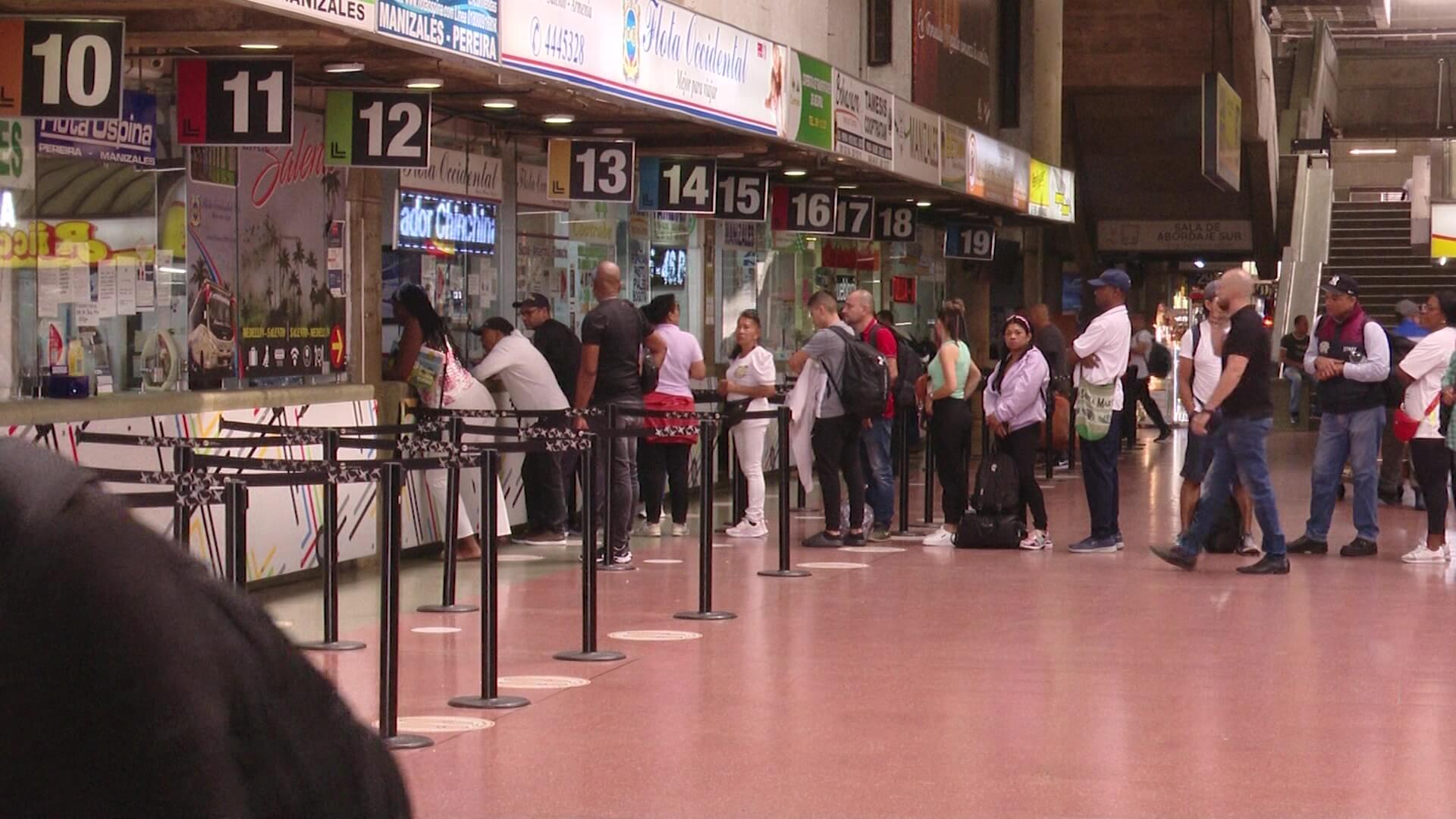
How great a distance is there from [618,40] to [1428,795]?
23.4ft

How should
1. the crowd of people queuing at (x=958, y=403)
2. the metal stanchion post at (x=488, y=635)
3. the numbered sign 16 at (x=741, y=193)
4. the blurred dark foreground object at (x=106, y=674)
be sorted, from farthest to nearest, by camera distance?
the numbered sign 16 at (x=741, y=193)
the crowd of people queuing at (x=958, y=403)
the metal stanchion post at (x=488, y=635)
the blurred dark foreground object at (x=106, y=674)

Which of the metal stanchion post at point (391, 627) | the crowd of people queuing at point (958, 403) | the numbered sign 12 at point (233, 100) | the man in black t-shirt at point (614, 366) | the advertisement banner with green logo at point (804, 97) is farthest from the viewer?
the advertisement banner with green logo at point (804, 97)

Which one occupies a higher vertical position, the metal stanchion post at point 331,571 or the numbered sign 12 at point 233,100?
the numbered sign 12 at point 233,100

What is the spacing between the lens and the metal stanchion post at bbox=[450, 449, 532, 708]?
295 inches

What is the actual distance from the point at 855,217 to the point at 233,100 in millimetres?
11389

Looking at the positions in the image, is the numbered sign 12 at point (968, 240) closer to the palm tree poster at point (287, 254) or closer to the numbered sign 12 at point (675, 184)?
the numbered sign 12 at point (675, 184)

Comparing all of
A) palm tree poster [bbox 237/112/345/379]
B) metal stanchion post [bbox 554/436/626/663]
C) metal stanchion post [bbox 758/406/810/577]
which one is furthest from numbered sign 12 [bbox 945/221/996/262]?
metal stanchion post [bbox 554/436/626/663]

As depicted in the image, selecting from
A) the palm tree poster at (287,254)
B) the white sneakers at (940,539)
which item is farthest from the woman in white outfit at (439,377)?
the white sneakers at (940,539)

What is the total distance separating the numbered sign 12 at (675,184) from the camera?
15820mm

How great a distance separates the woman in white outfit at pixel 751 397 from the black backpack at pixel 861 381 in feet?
3.70

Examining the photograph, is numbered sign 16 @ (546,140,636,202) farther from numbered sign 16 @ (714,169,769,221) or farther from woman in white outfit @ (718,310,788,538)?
numbered sign 16 @ (714,169,769,221)

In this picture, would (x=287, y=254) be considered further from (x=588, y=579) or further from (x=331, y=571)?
(x=588, y=579)

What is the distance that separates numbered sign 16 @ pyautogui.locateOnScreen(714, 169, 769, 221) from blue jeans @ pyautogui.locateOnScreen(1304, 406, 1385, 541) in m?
5.99

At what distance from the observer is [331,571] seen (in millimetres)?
8570
